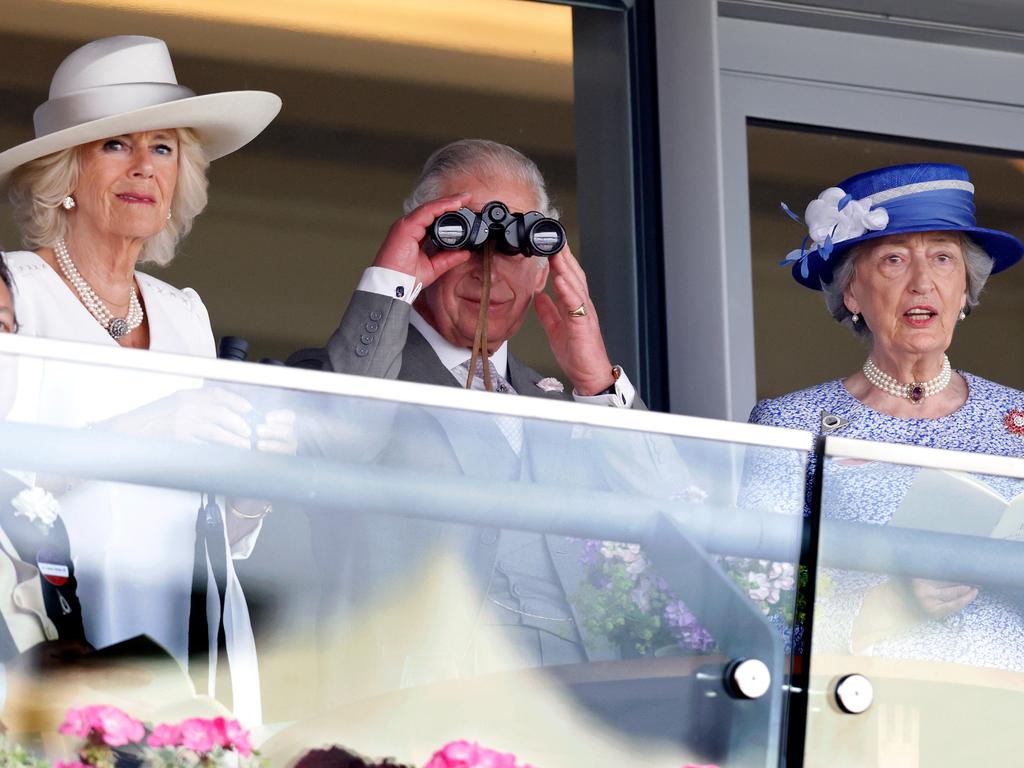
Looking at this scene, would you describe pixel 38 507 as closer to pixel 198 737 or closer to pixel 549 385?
pixel 198 737

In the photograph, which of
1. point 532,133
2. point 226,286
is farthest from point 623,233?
point 226,286

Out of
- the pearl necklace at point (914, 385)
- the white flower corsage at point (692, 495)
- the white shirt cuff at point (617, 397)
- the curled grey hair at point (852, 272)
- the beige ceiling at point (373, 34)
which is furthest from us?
the beige ceiling at point (373, 34)

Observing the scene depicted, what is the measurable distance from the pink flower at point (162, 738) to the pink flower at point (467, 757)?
269 mm

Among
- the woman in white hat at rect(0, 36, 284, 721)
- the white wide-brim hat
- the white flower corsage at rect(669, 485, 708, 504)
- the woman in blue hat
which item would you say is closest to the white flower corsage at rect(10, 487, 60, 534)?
the white flower corsage at rect(669, 485, 708, 504)

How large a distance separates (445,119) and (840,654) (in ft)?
9.22

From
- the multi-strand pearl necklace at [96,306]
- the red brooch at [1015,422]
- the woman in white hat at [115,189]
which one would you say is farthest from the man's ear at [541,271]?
the red brooch at [1015,422]

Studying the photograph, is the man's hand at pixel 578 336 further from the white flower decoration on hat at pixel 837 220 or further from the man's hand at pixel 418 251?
the white flower decoration on hat at pixel 837 220

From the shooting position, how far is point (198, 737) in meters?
1.83

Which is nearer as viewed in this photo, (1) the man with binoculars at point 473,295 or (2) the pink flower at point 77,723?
(2) the pink flower at point 77,723

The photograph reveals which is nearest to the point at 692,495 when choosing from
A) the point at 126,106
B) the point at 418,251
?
the point at 418,251

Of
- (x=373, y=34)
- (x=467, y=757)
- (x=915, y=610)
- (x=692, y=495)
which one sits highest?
(x=373, y=34)

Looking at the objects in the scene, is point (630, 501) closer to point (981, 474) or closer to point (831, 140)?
point (981, 474)

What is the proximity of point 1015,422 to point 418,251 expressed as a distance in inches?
41.5

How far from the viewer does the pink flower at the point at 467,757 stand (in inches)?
75.1
